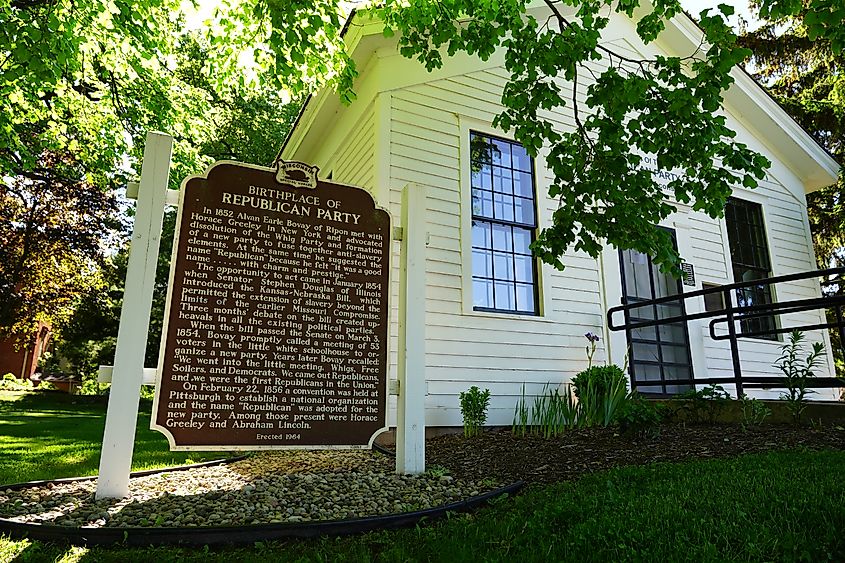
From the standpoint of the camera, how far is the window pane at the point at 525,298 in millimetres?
7461

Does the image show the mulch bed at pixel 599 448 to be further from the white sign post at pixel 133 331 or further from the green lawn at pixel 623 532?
the white sign post at pixel 133 331

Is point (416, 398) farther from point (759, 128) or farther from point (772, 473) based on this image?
point (759, 128)

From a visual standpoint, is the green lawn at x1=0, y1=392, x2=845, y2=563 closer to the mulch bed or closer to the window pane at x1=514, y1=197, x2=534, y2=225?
the mulch bed

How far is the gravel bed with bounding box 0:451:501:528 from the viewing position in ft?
10.2

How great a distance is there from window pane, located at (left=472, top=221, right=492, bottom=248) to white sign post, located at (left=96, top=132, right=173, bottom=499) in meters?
4.21

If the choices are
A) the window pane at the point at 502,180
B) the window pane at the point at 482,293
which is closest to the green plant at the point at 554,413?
the window pane at the point at 482,293

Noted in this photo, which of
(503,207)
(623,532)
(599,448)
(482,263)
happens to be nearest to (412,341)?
(599,448)

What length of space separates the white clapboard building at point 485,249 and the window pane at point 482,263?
2 centimetres

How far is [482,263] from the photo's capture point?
7312mm

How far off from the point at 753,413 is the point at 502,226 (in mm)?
3664

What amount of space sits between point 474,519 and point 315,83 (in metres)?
6.05

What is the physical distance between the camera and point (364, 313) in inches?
168

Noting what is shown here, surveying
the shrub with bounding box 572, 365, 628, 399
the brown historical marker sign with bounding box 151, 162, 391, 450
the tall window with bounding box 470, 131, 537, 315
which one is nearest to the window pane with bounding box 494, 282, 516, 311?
the tall window with bounding box 470, 131, 537, 315

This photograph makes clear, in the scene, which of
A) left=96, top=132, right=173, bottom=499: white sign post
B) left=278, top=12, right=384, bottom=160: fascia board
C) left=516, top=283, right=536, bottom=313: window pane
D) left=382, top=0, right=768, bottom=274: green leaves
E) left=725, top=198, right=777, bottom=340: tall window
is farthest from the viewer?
left=725, top=198, right=777, bottom=340: tall window
